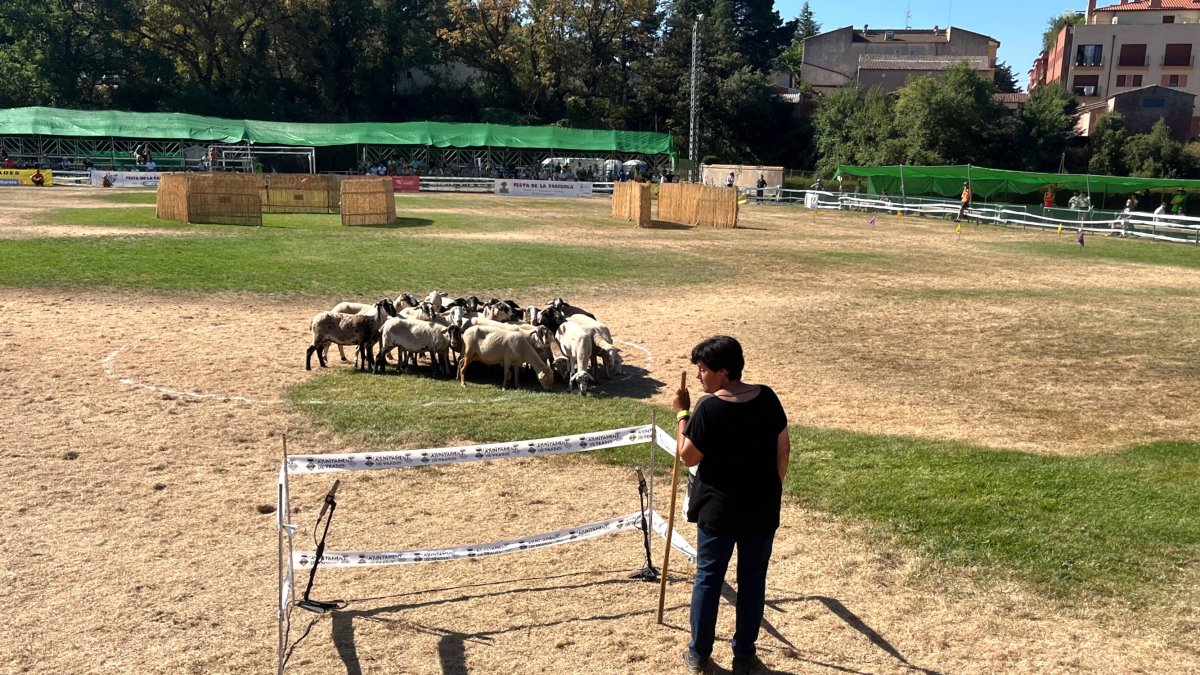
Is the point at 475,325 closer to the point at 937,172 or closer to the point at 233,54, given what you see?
the point at 937,172

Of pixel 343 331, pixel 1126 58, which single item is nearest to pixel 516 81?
pixel 1126 58

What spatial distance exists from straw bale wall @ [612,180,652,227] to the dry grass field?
814 inches

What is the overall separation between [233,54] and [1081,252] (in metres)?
73.8

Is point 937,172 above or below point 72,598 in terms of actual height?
above

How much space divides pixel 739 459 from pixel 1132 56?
3975 inches

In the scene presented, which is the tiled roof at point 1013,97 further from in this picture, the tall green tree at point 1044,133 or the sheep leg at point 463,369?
the sheep leg at point 463,369

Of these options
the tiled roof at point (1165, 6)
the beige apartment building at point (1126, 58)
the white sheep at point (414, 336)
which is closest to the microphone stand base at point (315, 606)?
the white sheep at point (414, 336)

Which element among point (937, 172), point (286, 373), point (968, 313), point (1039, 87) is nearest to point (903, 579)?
point (286, 373)

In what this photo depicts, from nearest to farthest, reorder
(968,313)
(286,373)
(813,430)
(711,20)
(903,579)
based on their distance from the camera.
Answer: (903,579), (813,430), (286,373), (968,313), (711,20)

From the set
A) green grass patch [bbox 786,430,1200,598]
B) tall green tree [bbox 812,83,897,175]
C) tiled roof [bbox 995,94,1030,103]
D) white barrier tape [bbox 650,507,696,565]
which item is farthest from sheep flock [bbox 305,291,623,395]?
tiled roof [bbox 995,94,1030,103]

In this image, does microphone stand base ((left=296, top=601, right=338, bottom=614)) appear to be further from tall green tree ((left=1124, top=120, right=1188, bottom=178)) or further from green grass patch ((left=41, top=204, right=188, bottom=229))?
tall green tree ((left=1124, top=120, right=1188, bottom=178))

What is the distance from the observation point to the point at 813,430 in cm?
1157

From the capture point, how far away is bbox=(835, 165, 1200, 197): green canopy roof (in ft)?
156

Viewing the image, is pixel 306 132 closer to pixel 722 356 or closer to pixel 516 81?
pixel 516 81
